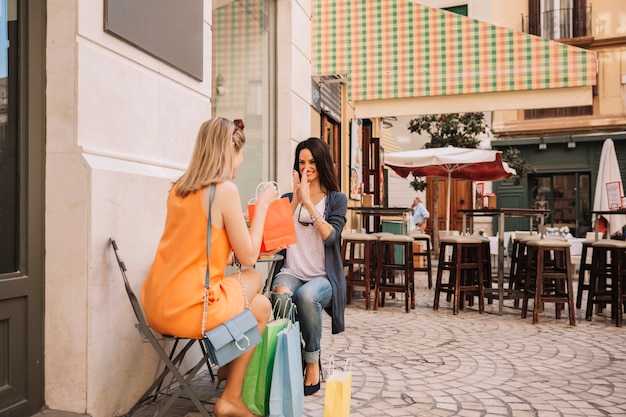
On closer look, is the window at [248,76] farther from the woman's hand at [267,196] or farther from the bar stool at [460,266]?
the bar stool at [460,266]

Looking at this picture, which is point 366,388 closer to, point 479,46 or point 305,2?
point 305,2

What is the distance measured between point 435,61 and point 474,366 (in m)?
4.80

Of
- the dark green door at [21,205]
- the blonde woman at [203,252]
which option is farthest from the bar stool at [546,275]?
the dark green door at [21,205]

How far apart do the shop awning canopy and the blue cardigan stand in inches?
175

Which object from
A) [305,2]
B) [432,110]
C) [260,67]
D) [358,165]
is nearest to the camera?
[260,67]

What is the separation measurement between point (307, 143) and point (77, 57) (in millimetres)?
1552

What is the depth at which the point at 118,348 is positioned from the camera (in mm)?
2854

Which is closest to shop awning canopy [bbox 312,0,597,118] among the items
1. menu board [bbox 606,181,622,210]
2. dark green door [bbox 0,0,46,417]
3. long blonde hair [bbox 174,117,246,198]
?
menu board [bbox 606,181,622,210]

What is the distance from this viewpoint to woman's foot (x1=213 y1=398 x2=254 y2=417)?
267cm

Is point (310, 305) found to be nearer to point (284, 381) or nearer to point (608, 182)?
point (284, 381)

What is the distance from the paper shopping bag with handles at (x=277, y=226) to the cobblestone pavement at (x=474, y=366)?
977 mm

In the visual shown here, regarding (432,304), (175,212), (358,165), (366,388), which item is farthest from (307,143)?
(358,165)

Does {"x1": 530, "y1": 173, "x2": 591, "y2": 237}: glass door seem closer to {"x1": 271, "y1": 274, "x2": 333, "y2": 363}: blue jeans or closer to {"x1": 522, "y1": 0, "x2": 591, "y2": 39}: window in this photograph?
{"x1": 522, "y1": 0, "x2": 591, "y2": 39}: window

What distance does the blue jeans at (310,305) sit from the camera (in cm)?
329
